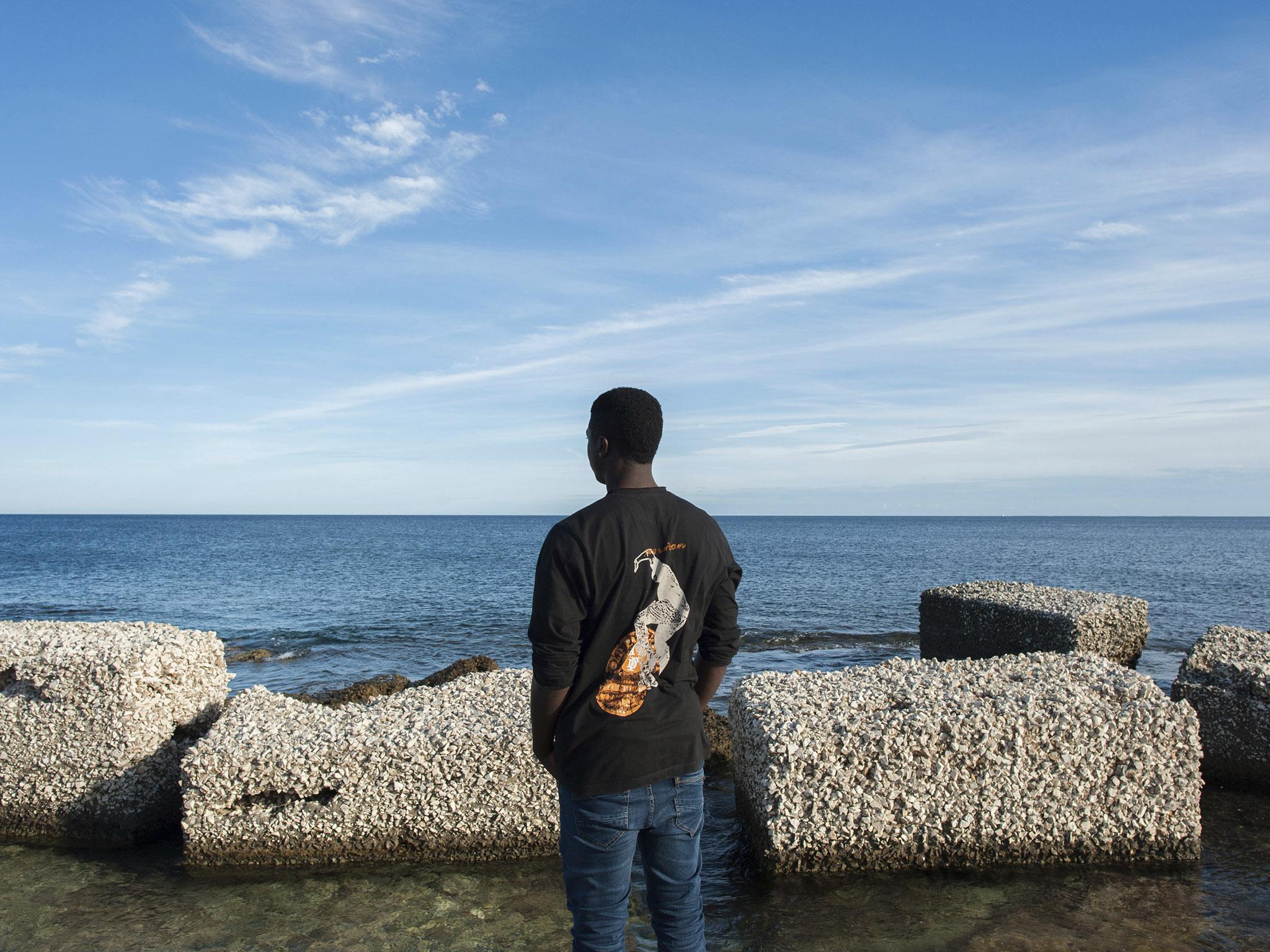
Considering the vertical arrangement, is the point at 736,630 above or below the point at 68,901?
above

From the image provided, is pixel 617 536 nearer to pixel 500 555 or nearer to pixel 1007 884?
pixel 1007 884

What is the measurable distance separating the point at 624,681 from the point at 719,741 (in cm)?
625

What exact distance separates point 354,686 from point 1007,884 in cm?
958

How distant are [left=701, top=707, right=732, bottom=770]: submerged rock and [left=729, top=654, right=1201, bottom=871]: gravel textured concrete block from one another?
248 cm

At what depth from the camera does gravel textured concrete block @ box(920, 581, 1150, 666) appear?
11.7m

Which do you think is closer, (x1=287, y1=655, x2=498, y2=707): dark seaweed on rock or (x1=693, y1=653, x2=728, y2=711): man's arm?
(x1=693, y1=653, x2=728, y2=711): man's arm

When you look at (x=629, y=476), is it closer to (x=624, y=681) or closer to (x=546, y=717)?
(x=624, y=681)

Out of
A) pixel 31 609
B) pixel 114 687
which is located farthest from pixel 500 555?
pixel 114 687

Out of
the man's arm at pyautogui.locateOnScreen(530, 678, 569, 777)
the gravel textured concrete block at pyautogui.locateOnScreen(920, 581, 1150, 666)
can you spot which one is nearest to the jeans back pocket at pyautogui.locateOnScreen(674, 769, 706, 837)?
the man's arm at pyautogui.locateOnScreen(530, 678, 569, 777)

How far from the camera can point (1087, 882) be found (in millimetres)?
5699

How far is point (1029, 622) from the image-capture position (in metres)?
12.0

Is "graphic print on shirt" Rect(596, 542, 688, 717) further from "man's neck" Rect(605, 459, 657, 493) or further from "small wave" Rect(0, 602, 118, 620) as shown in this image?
"small wave" Rect(0, 602, 118, 620)

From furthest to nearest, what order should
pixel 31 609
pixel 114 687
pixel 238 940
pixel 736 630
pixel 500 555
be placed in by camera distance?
pixel 500 555 < pixel 31 609 < pixel 114 687 < pixel 238 940 < pixel 736 630

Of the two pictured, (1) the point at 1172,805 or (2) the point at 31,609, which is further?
(2) the point at 31,609
